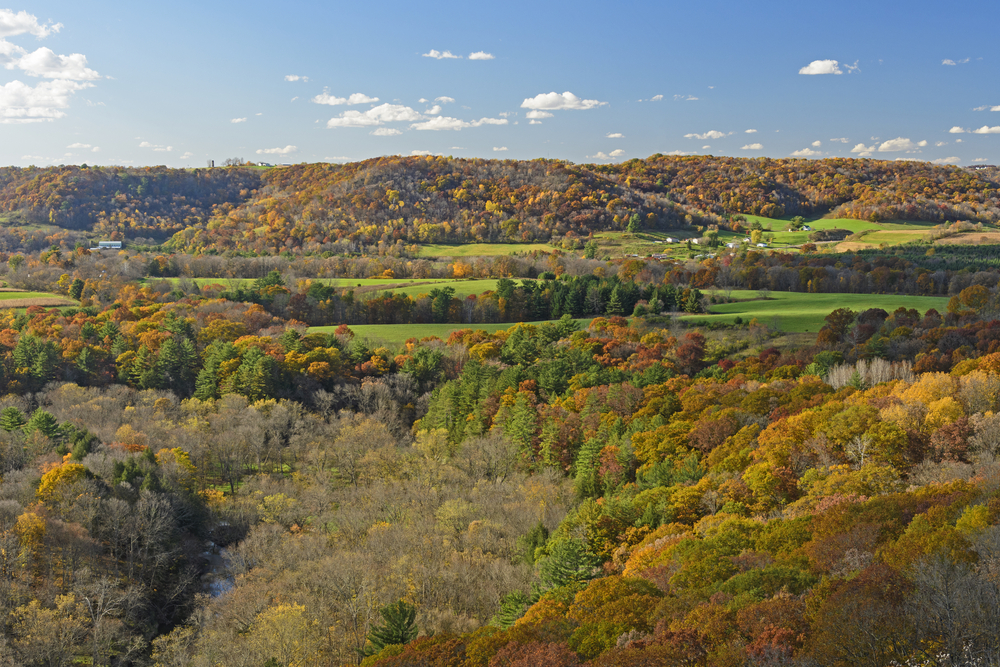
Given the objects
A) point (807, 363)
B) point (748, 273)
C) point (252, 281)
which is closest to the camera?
point (807, 363)

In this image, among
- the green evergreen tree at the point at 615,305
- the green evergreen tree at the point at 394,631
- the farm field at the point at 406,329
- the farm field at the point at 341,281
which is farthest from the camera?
the farm field at the point at 341,281

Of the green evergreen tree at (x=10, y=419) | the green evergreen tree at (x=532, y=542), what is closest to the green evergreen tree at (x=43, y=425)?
the green evergreen tree at (x=10, y=419)

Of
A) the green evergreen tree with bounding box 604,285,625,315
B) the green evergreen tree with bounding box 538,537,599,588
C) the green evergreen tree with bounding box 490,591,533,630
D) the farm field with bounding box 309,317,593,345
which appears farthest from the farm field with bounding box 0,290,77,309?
the green evergreen tree with bounding box 538,537,599,588

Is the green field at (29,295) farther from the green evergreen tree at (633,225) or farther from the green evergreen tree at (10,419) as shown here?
the green evergreen tree at (633,225)

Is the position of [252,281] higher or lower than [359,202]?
lower

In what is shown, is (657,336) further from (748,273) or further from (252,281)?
(252,281)

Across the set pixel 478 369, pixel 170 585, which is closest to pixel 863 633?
pixel 170 585

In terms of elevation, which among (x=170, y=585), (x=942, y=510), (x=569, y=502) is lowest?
(x=170, y=585)
